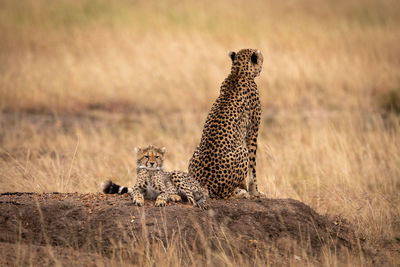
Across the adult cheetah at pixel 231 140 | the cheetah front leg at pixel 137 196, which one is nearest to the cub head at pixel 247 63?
the adult cheetah at pixel 231 140

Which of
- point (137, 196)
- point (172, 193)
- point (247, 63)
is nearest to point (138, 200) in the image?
point (137, 196)

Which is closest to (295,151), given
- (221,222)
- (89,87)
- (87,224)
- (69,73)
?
(221,222)

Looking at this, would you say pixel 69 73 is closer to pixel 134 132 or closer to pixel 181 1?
pixel 134 132

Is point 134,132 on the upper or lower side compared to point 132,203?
upper

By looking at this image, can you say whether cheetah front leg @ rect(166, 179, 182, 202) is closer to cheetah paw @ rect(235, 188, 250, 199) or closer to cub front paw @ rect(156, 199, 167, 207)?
cub front paw @ rect(156, 199, 167, 207)

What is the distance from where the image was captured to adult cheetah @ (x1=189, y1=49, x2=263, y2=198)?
16.7 ft

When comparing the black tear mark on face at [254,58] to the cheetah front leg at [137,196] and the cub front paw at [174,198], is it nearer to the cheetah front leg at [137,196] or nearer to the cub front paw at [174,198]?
the cub front paw at [174,198]

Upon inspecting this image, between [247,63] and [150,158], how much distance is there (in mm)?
1493

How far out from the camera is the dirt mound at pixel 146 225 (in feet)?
14.6

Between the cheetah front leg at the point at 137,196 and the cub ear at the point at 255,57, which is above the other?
the cub ear at the point at 255,57

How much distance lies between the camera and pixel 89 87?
12.5 m

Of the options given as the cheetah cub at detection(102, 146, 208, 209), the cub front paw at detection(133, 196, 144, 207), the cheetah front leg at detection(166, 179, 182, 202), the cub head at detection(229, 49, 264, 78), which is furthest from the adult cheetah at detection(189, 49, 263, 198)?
the cub front paw at detection(133, 196, 144, 207)

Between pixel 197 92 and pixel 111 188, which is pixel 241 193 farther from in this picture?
pixel 197 92

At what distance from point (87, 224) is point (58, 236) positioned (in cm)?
21
